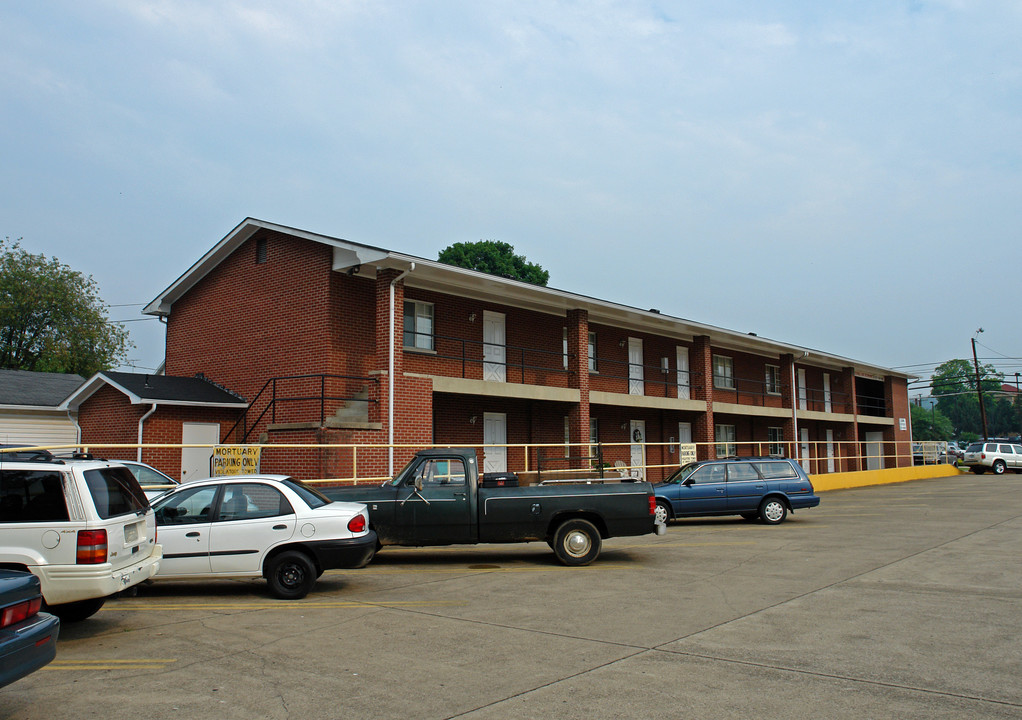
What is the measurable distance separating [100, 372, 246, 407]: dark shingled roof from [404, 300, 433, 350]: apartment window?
4670 millimetres

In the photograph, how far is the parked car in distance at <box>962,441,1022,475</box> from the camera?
4284 cm

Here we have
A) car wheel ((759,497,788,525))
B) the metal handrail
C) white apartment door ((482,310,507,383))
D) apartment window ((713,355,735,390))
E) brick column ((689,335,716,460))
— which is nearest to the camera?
the metal handrail

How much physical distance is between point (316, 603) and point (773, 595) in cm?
538

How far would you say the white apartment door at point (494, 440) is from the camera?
2230 centimetres

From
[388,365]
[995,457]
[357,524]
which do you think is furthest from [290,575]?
[995,457]

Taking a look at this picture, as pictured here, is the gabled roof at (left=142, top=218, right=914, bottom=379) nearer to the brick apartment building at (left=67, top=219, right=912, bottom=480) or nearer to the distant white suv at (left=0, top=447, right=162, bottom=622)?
the brick apartment building at (left=67, top=219, right=912, bottom=480)

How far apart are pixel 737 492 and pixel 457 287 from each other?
889 cm

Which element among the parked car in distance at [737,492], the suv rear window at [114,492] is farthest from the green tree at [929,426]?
the suv rear window at [114,492]

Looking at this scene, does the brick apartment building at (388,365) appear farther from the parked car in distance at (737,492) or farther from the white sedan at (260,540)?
the white sedan at (260,540)

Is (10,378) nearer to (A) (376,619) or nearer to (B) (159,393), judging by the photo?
(B) (159,393)

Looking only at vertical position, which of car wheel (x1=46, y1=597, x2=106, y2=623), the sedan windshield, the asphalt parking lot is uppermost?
the sedan windshield

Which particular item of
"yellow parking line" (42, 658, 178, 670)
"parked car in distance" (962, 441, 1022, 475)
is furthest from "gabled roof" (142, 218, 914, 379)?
"parked car in distance" (962, 441, 1022, 475)

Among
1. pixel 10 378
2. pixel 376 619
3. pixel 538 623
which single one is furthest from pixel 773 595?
pixel 10 378

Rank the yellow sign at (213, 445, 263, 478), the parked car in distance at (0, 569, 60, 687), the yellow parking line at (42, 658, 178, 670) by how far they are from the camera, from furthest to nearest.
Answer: the yellow sign at (213, 445, 263, 478), the yellow parking line at (42, 658, 178, 670), the parked car in distance at (0, 569, 60, 687)
